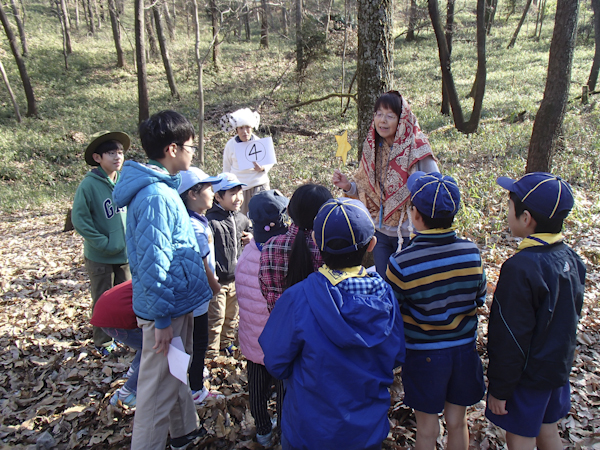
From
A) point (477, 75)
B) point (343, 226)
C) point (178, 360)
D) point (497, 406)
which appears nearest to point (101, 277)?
point (178, 360)

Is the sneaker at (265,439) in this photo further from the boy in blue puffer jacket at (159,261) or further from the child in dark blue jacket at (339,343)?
the child in dark blue jacket at (339,343)

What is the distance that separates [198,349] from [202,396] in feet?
1.83

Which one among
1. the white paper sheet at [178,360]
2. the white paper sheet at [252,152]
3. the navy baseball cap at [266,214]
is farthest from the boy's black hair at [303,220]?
the white paper sheet at [252,152]

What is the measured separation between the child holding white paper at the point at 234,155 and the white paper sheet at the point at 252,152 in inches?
2.7

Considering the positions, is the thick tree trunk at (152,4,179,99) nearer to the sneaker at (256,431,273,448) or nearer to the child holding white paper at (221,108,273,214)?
the child holding white paper at (221,108,273,214)

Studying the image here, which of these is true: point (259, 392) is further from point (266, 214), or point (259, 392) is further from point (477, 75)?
point (477, 75)

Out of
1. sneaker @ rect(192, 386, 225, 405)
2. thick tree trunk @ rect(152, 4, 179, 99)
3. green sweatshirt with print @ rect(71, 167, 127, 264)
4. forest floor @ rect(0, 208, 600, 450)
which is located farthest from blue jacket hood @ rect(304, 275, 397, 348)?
thick tree trunk @ rect(152, 4, 179, 99)

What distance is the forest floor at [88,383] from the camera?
9.66 feet

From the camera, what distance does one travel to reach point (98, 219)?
392 centimetres

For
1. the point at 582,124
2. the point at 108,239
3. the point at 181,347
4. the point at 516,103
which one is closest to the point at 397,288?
the point at 181,347

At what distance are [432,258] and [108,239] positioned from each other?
3.21m

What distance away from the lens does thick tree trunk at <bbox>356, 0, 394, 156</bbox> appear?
4.27m

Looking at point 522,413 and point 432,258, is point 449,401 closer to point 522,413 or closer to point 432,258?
point 522,413

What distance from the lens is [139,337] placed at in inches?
117
